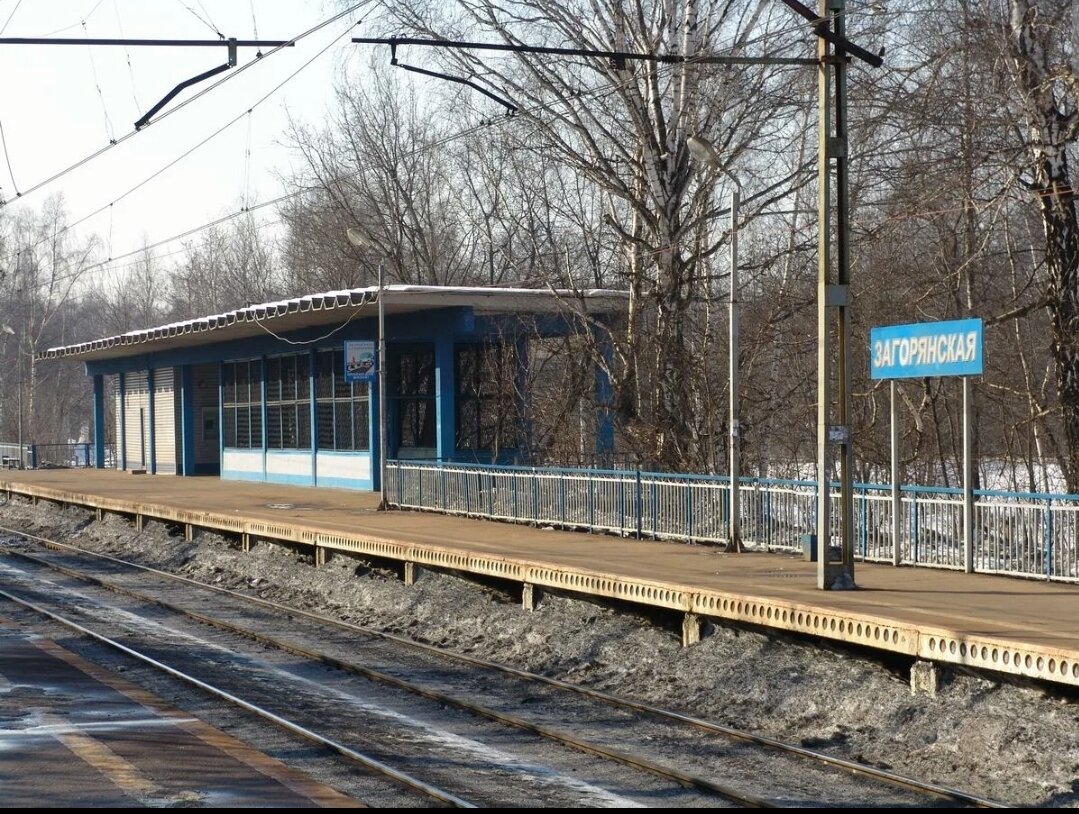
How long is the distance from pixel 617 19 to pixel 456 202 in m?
26.9

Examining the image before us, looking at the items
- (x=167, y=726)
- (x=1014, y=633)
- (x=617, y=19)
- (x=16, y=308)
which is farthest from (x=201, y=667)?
(x=16, y=308)

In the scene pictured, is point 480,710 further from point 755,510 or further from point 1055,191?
point 1055,191

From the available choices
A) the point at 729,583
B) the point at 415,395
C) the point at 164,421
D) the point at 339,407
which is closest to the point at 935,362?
the point at 729,583

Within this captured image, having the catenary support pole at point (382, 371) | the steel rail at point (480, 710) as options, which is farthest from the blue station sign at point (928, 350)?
the catenary support pole at point (382, 371)

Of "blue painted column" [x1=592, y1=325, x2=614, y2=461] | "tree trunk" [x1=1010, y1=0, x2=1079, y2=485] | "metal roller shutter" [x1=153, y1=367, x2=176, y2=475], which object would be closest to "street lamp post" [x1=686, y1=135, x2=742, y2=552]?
"tree trunk" [x1=1010, y1=0, x2=1079, y2=485]

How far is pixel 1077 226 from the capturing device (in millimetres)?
19766

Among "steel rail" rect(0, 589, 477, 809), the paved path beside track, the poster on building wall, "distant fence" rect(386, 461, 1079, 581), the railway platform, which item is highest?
the poster on building wall

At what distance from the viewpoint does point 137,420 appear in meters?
50.6

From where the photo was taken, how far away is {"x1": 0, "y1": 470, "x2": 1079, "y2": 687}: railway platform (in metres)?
11.5

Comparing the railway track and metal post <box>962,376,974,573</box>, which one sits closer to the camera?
the railway track

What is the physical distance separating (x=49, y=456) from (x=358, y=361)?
39.7 m

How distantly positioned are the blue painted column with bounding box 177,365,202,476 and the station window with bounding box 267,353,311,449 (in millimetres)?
6715

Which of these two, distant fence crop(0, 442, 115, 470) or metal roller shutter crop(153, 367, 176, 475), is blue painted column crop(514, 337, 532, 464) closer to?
metal roller shutter crop(153, 367, 176, 475)

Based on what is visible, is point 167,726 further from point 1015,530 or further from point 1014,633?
point 1015,530
